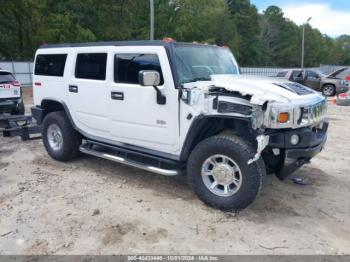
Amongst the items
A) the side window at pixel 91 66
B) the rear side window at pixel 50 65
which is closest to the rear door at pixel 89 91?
the side window at pixel 91 66

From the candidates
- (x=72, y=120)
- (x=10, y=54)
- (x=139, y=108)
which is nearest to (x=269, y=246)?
(x=139, y=108)

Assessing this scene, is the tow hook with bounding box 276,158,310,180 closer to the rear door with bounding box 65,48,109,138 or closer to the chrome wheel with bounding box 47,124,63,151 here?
the rear door with bounding box 65,48,109,138

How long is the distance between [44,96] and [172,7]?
46.6 meters

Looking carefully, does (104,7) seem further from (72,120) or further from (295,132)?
(295,132)

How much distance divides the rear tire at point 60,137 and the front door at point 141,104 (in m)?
1.09

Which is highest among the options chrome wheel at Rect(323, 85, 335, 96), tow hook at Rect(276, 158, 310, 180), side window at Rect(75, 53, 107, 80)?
side window at Rect(75, 53, 107, 80)

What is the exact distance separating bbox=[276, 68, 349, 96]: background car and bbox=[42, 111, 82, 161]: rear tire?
53.5 ft

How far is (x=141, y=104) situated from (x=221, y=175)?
4.87 ft

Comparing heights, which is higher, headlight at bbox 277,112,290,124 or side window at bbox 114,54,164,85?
side window at bbox 114,54,164,85

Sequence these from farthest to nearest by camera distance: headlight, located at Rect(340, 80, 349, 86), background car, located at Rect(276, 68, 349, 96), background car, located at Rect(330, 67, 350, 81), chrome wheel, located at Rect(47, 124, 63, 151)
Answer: background car, located at Rect(330, 67, 350, 81)
headlight, located at Rect(340, 80, 349, 86)
background car, located at Rect(276, 68, 349, 96)
chrome wheel, located at Rect(47, 124, 63, 151)

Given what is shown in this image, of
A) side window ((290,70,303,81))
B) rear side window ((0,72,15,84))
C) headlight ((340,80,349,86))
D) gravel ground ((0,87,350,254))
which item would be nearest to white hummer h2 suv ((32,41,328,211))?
gravel ground ((0,87,350,254))

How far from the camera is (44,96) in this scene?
673cm

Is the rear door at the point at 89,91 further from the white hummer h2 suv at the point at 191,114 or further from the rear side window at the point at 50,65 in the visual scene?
→ the rear side window at the point at 50,65

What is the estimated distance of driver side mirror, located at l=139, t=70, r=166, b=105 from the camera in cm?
457
